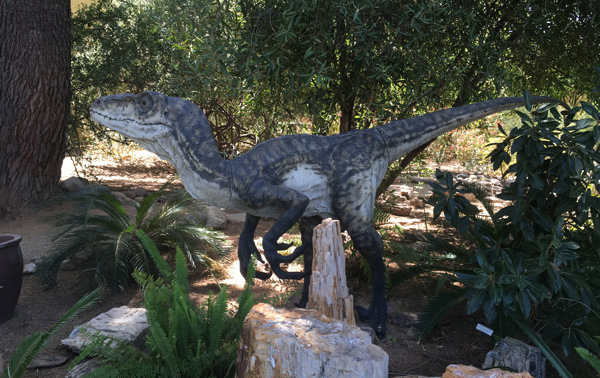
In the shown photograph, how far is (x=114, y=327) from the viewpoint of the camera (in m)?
3.84

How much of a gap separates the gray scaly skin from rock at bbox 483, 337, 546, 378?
0.90 m

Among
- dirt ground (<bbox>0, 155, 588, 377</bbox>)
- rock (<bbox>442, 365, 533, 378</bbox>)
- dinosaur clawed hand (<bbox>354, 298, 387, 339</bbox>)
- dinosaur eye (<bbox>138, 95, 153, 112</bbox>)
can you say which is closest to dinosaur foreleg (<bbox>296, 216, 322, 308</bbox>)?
dinosaur clawed hand (<bbox>354, 298, 387, 339</bbox>)

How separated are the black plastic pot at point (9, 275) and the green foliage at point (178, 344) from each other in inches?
57.5

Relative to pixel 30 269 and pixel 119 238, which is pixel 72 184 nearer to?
pixel 30 269

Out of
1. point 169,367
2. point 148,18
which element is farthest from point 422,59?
point 148,18

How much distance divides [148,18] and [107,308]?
6.17 m

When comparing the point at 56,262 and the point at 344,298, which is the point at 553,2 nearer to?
the point at 344,298

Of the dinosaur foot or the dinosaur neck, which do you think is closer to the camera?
the dinosaur neck

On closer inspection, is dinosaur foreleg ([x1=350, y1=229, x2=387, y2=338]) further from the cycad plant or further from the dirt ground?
the cycad plant

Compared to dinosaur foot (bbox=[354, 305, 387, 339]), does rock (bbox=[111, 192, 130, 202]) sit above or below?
above

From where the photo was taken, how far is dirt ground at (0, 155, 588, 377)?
3.79m

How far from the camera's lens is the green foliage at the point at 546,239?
3.16 metres

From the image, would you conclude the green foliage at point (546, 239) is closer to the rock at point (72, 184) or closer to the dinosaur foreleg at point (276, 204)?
the dinosaur foreleg at point (276, 204)

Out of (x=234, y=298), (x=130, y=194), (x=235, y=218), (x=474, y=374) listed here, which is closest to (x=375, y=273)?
Answer: (x=474, y=374)
